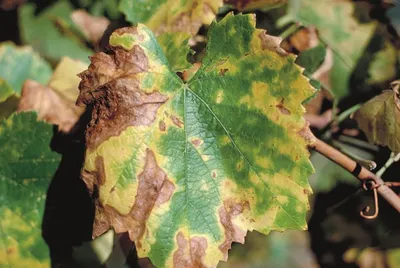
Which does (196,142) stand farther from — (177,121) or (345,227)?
(345,227)

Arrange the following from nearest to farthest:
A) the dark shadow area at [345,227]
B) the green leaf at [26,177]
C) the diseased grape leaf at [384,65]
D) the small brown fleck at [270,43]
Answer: the small brown fleck at [270,43]
the green leaf at [26,177]
the diseased grape leaf at [384,65]
the dark shadow area at [345,227]

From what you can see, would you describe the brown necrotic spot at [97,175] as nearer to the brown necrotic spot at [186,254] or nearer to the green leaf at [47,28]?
the brown necrotic spot at [186,254]

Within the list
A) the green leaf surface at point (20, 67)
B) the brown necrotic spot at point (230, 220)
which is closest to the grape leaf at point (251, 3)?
the brown necrotic spot at point (230, 220)

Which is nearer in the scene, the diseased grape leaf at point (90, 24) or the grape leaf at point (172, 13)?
the grape leaf at point (172, 13)

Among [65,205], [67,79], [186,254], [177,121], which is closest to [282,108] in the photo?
[177,121]

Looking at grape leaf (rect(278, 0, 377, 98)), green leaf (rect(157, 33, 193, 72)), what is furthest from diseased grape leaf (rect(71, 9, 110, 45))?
grape leaf (rect(278, 0, 377, 98))
